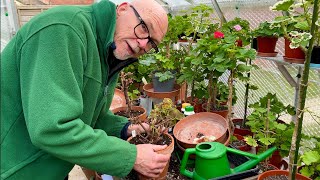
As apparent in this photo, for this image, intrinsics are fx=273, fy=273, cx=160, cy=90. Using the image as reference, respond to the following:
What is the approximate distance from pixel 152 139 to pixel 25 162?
1.83 feet

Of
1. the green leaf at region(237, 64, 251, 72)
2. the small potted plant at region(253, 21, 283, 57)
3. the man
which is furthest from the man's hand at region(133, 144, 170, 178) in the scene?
the small potted plant at region(253, 21, 283, 57)

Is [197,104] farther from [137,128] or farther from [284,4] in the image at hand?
[284,4]

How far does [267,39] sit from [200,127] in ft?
3.07

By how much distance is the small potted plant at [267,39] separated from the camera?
205 centimetres

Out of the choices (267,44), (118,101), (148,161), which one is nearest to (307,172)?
(148,161)

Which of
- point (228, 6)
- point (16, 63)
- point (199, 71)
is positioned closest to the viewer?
point (16, 63)

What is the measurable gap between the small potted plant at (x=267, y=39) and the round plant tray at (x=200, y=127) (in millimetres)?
780

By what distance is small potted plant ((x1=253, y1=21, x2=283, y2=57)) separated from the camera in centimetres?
205

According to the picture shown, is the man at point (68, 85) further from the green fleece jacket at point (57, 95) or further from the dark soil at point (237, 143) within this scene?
the dark soil at point (237, 143)

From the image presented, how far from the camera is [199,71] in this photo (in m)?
2.08

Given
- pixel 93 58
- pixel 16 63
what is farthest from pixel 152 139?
pixel 16 63

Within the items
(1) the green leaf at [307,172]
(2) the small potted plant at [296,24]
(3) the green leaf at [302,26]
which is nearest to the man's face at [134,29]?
(2) the small potted plant at [296,24]

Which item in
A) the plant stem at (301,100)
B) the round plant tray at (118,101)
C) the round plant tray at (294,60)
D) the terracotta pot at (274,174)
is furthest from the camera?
the round plant tray at (118,101)

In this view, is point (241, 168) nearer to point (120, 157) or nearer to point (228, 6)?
point (120, 157)
